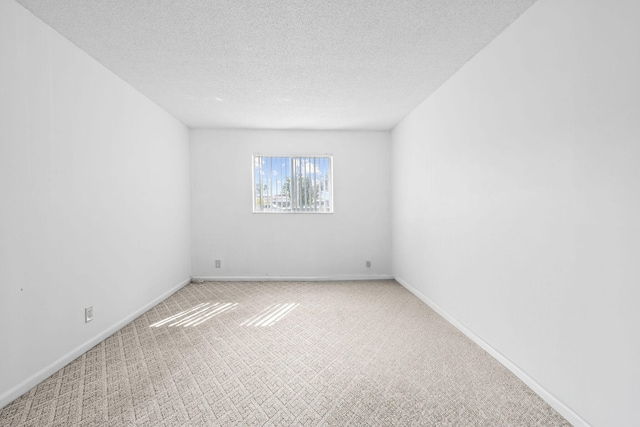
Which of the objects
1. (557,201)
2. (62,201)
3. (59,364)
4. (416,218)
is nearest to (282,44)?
(62,201)

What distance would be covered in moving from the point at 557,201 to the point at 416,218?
2.34 metres

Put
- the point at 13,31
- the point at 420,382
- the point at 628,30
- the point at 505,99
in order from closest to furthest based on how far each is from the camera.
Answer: the point at 628,30 → the point at 13,31 → the point at 420,382 → the point at 505,99

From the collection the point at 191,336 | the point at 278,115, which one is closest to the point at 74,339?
the point at 191,336

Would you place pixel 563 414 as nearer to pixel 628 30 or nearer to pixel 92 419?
pixel 628 30

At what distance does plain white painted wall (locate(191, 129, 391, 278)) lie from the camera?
513 cm

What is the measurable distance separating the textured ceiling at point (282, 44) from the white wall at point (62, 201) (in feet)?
0.91

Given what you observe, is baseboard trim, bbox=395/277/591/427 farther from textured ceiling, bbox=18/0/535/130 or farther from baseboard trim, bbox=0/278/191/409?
baseboard trim, bbox=0/278/191/409

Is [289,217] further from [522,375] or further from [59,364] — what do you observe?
[522,375]

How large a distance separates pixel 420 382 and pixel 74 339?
2.73 meters

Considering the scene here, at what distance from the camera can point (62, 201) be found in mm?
2371

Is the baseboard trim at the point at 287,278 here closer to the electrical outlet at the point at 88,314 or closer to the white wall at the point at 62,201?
the white wall at the point at 62,201

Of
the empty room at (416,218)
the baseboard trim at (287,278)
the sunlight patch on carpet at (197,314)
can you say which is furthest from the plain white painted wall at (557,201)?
the sunlight patch on carpet at (197,314)

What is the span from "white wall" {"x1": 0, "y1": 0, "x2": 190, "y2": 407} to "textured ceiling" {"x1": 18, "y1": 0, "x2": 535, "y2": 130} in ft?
0.91

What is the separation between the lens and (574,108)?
5.61 ft
